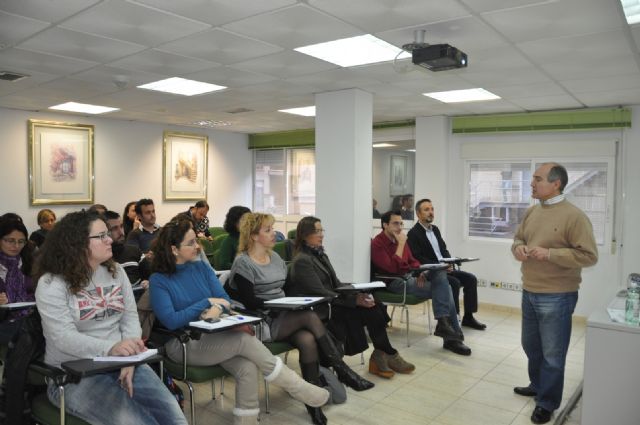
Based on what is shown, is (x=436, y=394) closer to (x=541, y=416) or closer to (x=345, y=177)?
(x=541, y=416)

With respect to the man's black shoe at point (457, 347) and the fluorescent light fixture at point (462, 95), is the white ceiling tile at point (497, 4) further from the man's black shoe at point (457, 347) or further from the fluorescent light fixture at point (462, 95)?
the man's black shoe at point (457, 347)

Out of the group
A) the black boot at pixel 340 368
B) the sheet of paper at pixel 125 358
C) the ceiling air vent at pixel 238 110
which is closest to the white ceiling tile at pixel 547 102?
the ceiling air vent at pixel 238 110

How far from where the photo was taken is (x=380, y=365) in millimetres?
4027

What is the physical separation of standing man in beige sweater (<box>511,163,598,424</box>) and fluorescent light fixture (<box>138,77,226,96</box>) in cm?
326

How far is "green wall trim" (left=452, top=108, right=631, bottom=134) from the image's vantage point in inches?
223

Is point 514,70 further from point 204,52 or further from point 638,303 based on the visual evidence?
point 204,52

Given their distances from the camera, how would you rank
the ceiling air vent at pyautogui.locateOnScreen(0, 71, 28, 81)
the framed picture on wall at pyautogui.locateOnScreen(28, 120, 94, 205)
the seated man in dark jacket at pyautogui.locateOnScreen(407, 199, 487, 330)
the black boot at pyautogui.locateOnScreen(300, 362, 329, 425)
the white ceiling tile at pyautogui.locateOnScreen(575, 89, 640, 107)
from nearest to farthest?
the black boot at pyautogui.locateOnScreen(300, 362, 329, 425), the ceiling air vent at pyautogui.locateOnScreen(0, 71, 28, 81), the white ceiling tile at pyautogui.locateOnScreen(575, 89, 640, 107), the seated man in dark jacket at pyautogui.locateOnScreen(407, 199, 487, 330), the framed picture on wall at pyautogui.locateOnScreen(28, 120, 94, 205)

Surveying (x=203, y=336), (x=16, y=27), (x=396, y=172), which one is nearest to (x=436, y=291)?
(x=203, y=336)

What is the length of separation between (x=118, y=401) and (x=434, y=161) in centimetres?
544

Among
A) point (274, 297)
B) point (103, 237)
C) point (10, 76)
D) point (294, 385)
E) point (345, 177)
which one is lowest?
point (294, 385)

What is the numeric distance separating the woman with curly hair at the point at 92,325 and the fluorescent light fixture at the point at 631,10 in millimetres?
3011

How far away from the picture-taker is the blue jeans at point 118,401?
2.16 meters

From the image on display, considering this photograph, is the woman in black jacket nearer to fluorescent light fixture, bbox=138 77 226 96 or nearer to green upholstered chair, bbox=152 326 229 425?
green upholstered chair, bbox=152 326 229 425

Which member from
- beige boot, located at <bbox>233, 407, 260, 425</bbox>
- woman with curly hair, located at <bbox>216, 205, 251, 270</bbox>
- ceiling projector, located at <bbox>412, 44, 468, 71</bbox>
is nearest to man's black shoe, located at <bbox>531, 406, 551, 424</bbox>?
beige boot, located at <bbox>233, 407, 260, 425</bbox>
